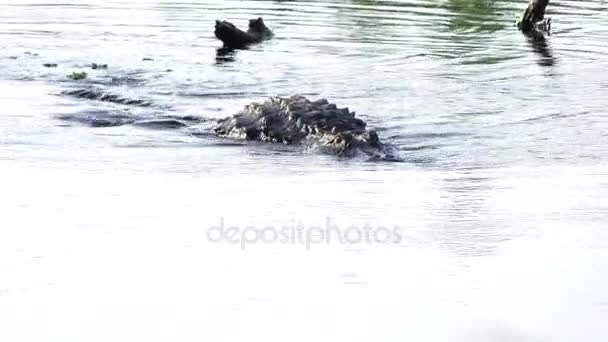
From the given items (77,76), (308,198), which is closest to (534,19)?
(77,76)

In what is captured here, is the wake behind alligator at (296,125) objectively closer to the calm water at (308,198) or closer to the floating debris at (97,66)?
the calm water at (308,198)

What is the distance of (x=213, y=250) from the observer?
10531 millimetres

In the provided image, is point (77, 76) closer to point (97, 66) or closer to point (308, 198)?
point (97, 66)

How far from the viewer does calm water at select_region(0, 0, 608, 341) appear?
9062 millimetres

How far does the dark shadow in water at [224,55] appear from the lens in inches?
882

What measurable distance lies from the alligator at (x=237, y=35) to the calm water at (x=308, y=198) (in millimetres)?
271

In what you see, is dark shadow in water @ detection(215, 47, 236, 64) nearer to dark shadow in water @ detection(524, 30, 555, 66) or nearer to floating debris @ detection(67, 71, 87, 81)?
floating debris @ detection(67, 71, 87, 81)

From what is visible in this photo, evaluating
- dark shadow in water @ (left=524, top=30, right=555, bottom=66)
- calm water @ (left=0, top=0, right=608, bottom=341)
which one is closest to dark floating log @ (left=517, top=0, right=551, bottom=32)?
dark shadow in water @ (left=524, top=30, right=555, bottom=66)

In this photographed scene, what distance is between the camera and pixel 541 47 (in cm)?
2453

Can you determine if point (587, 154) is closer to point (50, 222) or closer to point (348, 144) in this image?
point (348, 144)

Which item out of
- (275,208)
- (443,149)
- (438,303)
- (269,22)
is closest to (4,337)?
(438,303)

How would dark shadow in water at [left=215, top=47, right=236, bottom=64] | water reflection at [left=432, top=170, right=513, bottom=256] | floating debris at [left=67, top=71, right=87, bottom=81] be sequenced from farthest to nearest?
dark shadow in water at [left=215, top=47, right=236, bottom=64] < floating debris at [left=67, top=71, right=87, bottom=81] < water reflection at [left=432, top=170, right=513, bottom=256]

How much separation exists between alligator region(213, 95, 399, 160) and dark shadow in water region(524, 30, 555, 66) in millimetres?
7424

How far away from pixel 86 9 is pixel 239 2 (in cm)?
378
